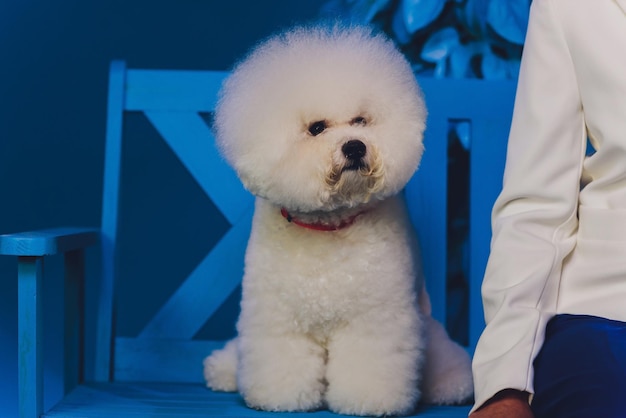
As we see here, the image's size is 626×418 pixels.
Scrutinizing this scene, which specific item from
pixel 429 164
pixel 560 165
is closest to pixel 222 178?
pixel 429 164

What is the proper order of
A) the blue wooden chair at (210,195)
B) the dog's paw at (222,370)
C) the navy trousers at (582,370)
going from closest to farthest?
the navy trousers at (582,370), the dog's paw at (222,370), the blue wooden chair at (210,195)

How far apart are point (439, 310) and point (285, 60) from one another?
679 mm

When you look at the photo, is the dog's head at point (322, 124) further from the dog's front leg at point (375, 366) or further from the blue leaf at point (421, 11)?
the blue leaf at point (421, 11)

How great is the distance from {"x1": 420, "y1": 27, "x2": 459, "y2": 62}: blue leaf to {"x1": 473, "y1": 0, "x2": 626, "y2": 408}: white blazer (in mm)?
1162

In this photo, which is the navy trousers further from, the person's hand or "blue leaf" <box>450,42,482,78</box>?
"blue leaf" <box>450,42,482,78</box>

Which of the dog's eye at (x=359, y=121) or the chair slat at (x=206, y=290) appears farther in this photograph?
the chair slat at (x=206, y=290)

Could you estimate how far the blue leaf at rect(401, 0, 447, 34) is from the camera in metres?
2.43

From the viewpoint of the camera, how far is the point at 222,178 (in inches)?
82.3

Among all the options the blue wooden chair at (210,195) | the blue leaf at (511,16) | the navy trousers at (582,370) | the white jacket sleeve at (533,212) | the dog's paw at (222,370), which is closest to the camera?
the navy trousers at (582,370)

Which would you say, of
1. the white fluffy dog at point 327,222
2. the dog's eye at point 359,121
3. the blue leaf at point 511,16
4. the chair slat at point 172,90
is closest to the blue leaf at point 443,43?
the blue leaf at point 511,16

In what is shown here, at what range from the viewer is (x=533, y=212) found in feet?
4.03

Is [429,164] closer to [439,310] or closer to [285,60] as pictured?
[439,310]

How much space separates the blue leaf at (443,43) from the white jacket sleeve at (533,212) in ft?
3.77

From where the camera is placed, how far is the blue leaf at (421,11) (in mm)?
2430
